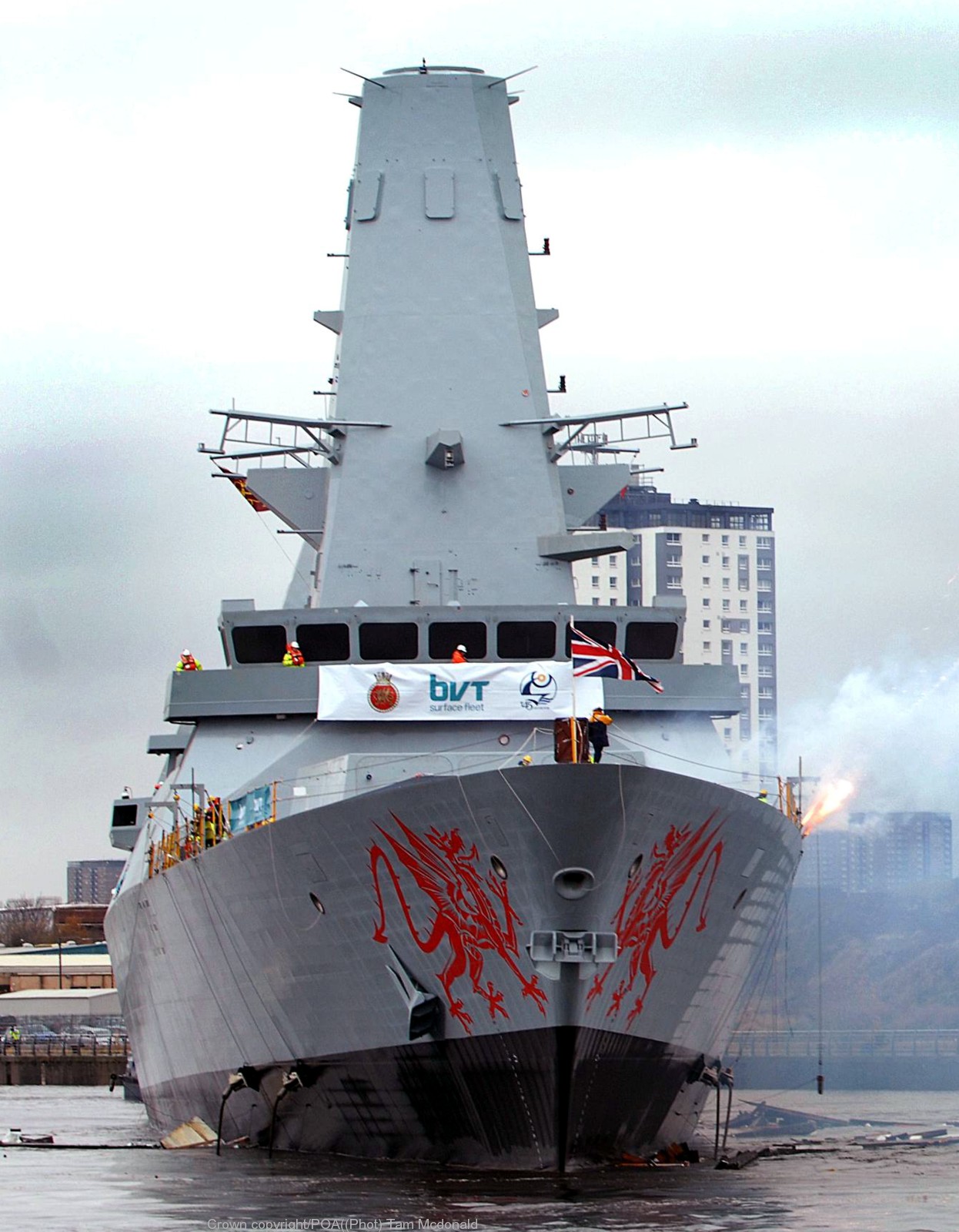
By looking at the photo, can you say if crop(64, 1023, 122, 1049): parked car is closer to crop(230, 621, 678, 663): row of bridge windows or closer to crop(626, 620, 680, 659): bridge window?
crop(230, 621, 678, 663): row of bridge windows

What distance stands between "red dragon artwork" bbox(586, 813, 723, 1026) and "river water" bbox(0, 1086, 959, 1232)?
187cm

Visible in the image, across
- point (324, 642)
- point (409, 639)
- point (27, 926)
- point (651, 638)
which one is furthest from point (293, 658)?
point (27, 926)

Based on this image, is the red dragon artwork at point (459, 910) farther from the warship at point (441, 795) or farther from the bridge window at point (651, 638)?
the bridge window at point (651, 638)

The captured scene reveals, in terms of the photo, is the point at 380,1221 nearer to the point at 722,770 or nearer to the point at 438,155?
the point at 722,770

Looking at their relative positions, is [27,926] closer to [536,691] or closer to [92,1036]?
[92,1036]

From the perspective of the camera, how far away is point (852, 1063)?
1788 inches

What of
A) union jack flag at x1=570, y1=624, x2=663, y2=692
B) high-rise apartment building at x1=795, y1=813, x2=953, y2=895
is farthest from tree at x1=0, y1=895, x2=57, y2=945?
union jack flag at x1=570, y1=624, x2=663, y2=692

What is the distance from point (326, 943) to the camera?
2091cm

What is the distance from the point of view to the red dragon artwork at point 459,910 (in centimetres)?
1947

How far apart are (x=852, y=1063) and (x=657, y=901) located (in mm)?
27185

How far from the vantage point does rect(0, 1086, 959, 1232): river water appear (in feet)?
56.4

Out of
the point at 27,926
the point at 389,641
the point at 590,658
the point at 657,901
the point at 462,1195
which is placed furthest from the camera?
the point at 27,926

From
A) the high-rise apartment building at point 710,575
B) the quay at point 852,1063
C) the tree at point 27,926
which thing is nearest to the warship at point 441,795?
the quay at point 852,1063

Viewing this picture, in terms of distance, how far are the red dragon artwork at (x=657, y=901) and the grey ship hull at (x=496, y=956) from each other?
0.02 meters
